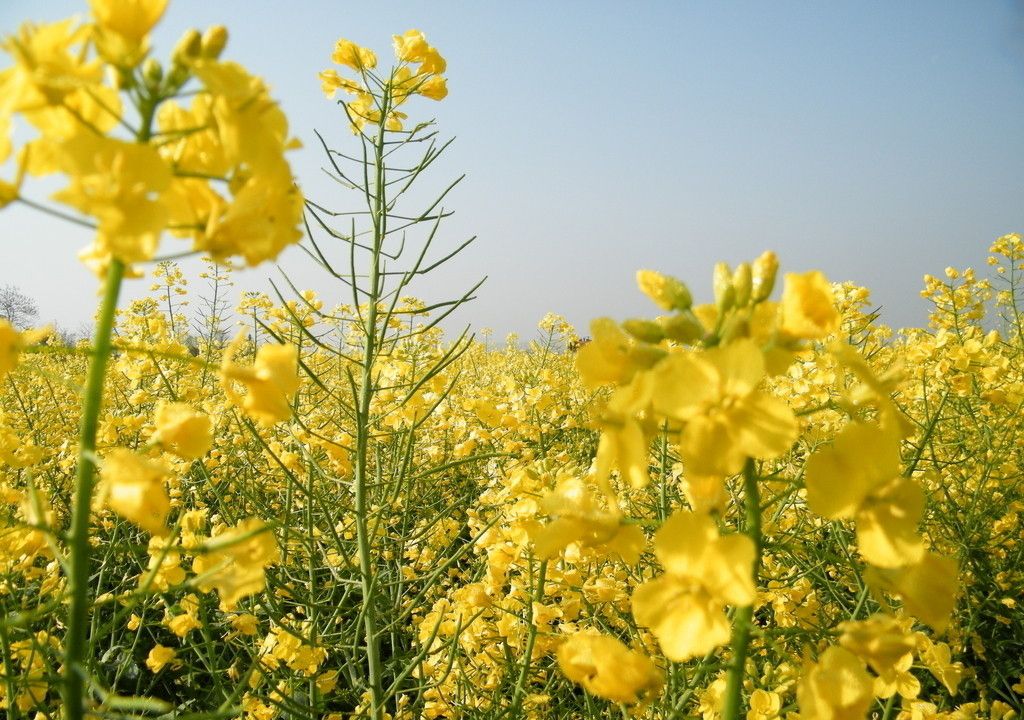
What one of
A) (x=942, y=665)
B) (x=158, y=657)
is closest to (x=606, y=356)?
→ (x=942, y=665)

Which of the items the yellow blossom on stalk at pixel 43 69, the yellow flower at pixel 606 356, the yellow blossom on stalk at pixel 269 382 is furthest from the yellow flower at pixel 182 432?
the yellow flower at pixel 606 356

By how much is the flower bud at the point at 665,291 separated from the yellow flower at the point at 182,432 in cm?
65

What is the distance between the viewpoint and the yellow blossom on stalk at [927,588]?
0.77 meters

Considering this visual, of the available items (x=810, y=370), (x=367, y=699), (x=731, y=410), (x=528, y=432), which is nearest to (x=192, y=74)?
(x=731, y=410)

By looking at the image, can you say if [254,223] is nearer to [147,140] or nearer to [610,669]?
[147,140]

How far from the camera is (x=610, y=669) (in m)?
0.82

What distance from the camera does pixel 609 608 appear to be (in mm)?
1940

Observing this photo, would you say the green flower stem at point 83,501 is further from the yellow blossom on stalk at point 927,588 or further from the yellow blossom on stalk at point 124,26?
the yellow blossom on stalk at point 927,588

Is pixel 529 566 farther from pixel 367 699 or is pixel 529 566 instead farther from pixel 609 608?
pixel 367 699

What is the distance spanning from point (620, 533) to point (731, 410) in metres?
0.29

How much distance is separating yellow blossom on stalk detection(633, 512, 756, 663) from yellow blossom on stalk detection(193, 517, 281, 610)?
51 cm

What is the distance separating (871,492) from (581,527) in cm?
37

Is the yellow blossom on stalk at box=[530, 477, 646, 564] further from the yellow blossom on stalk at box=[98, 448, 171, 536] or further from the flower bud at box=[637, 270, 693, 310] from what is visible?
the yellow blossom on stalk at box=[98, 448, 171, 536]

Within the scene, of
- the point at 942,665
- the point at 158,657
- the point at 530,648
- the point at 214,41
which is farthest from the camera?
the point at 158,657
